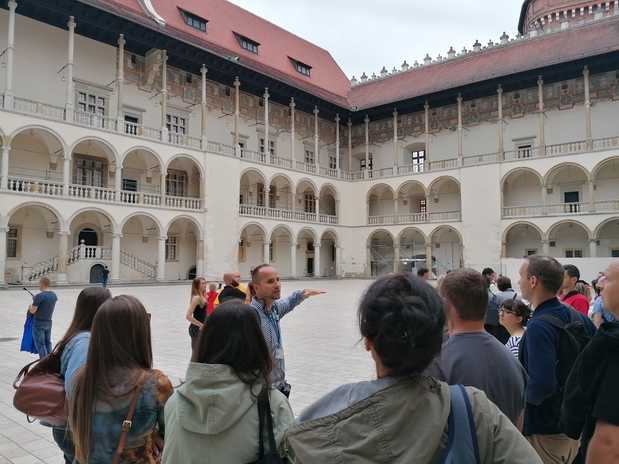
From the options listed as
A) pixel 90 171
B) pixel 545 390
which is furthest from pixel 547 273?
pixel 90 171

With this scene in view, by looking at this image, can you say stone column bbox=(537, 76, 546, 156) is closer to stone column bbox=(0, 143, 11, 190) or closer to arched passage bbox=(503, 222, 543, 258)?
arched passage bbox=(503, 222, 543, 258)

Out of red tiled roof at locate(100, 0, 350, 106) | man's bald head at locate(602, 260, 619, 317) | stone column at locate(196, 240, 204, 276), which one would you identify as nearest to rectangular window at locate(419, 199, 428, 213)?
red tiled roof at locate(100, 0, 350, 106)

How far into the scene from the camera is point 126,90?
2570 cm

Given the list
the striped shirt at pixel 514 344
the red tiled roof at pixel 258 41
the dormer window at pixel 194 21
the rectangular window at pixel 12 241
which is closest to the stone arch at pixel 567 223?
the red tiled roof at pixel 258 41

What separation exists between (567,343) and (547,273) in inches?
17.4

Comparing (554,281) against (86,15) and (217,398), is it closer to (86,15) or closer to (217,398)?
(217,398)

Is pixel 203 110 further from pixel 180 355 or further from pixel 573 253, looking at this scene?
pixel 573 253

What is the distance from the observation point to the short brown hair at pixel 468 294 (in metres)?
2.14

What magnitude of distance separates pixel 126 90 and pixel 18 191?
345 inches

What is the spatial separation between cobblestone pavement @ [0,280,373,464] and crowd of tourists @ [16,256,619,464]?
247 mm

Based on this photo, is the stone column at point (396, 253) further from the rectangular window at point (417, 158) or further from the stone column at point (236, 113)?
the stone column at point (236, 113)

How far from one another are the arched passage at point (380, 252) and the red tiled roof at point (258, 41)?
1106 centimetres

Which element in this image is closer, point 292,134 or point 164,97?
point 164,97

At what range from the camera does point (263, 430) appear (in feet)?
5.17
